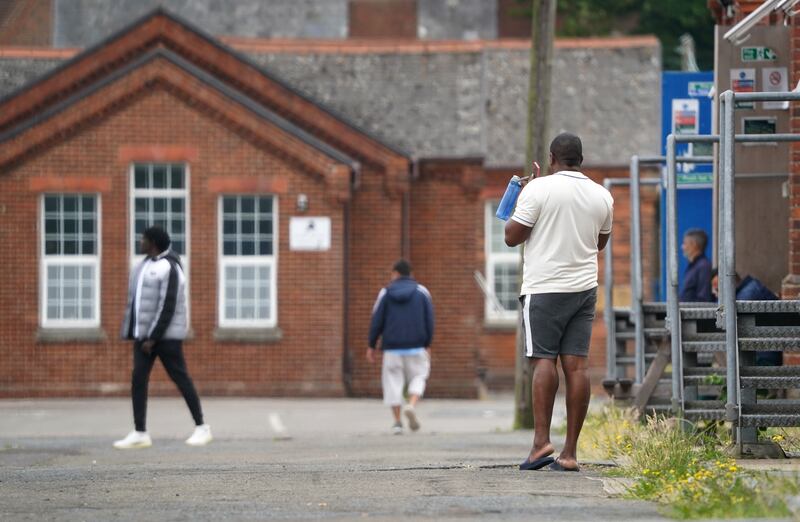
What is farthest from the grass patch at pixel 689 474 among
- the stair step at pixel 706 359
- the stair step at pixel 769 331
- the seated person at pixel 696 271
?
the seated person at pixel 696 271

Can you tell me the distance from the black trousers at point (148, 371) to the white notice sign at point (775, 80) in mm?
5239

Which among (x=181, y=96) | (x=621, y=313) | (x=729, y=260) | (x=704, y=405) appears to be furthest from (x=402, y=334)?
(x=181, y=96)

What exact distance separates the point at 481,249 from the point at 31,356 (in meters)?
8.56

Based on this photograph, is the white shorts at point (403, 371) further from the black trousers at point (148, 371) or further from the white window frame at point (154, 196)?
the white window frame at point (154, 196)

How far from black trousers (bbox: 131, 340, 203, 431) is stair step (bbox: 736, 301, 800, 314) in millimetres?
5642

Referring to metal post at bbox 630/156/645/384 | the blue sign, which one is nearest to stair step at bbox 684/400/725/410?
metal post at bbox 630/156/645/384

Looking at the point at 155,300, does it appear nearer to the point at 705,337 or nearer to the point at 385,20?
the point at 705,337

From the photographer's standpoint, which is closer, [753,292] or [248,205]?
[753,292]

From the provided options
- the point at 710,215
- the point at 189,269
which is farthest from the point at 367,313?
the point at 710,215

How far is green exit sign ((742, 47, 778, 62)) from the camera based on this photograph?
44.7ft

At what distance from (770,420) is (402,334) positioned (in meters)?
8.17

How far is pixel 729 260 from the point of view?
372 inches

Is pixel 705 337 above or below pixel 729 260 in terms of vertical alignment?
below

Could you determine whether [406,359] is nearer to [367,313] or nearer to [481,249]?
[367,313]
